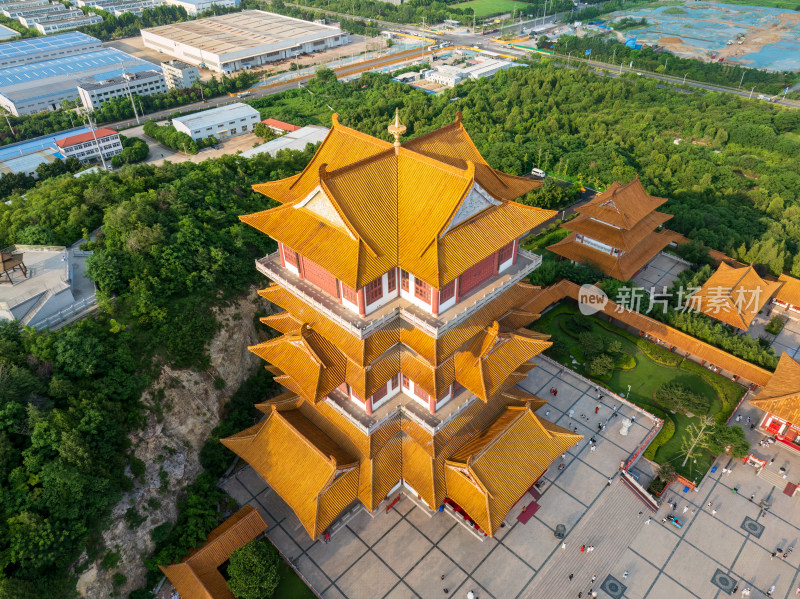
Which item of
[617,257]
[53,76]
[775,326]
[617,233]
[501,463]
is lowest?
[775,326]

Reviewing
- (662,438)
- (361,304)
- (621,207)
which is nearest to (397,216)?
(361,304)

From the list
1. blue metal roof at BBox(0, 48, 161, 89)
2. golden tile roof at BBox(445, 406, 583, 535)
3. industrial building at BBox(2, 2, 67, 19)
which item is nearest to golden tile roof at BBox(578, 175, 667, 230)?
golden tile roof at BBox(445, 406, 583, 535)

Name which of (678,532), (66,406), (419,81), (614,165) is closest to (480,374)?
(678,532)

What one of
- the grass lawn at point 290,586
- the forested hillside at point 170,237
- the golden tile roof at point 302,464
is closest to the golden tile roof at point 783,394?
the forested hillside at point 170,237

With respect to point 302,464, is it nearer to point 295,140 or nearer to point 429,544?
point 429,544

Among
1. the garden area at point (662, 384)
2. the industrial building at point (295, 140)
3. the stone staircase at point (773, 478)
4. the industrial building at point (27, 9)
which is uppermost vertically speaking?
the industrial building at point (27, 9)

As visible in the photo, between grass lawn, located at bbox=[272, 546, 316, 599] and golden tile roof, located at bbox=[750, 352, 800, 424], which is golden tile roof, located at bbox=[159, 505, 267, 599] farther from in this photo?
A: golden tile roof, located at bbox=[750, 352, 800, 424]

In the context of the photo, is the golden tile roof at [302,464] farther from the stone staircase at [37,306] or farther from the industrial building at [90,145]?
the industrial building at [90,145]

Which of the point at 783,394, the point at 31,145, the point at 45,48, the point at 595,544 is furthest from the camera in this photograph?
the point at 45,48
